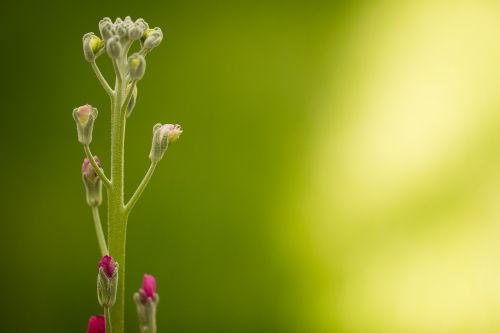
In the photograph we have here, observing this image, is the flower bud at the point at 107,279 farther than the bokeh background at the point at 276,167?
No

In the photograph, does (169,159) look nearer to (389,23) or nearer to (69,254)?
(69,254)

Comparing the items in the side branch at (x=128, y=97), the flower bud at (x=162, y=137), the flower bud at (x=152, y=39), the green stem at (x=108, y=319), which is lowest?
the green stem at (x=108, y=319)

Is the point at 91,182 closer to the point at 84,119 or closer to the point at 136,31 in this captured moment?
the point at 84,119

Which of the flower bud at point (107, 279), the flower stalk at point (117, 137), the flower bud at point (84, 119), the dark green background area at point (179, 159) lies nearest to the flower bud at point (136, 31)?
the flower stalk at point (117, 137)

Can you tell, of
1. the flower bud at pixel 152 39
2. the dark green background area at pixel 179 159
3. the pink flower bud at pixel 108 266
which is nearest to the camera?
the pink flower bud at pixel 108 266

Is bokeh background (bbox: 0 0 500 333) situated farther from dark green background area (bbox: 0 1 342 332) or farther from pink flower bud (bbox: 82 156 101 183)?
pink flower bud (bbox: 82 156 101 183)

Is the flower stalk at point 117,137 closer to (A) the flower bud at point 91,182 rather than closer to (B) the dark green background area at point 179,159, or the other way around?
(A) the flower bud at point 91,182

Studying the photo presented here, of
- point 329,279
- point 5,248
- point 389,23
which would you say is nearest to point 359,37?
point 389,23
